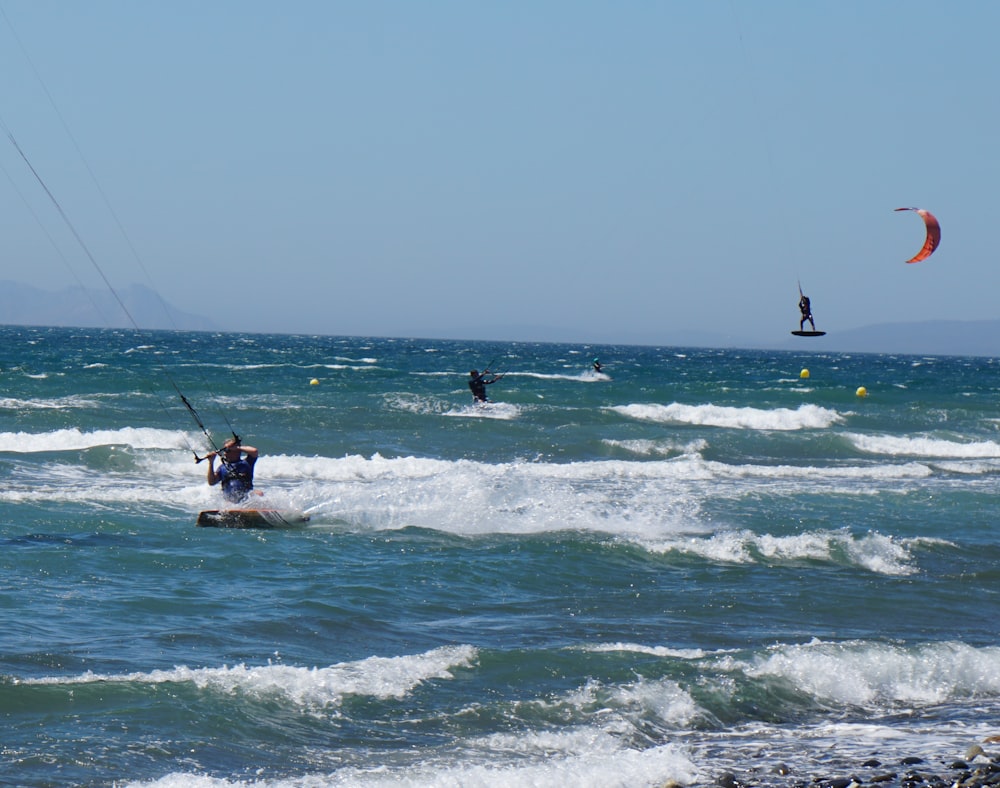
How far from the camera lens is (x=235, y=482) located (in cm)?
1747

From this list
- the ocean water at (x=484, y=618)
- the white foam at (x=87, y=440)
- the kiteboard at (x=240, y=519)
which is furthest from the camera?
the white foam at (x=87, y=440)

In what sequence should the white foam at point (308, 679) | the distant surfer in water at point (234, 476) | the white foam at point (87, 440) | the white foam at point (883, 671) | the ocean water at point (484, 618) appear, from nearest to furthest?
the ocean water at point (484, 618)
the white foam at point (308, 679)
the white foam at point (883, 671)
the distant surfer in water at point (234, 476)
the white foam at point (87, 440)

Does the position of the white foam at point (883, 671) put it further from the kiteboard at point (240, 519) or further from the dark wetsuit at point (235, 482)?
the dark wetsuit at point (235, 482)

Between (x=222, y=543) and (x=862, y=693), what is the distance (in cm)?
853

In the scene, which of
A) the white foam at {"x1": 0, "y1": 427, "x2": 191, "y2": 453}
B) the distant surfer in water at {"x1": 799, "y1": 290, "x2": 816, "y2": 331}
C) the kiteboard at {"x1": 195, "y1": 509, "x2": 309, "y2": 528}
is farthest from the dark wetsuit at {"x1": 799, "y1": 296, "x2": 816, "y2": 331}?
the white foam at {"x1": 0, "y1": 427, "x2": 191, "y2": 453}

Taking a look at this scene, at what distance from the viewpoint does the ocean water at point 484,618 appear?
27.6ft

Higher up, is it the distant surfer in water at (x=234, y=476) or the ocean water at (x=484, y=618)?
the distant surfer in water at (x=234, y=476)

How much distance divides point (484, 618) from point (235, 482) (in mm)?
6655

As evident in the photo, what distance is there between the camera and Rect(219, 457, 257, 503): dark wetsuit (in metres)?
17.4

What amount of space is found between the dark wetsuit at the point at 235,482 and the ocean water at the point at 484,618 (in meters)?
0.96

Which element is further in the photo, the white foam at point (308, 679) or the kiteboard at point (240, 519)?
the kiteboard at point (240, 519)

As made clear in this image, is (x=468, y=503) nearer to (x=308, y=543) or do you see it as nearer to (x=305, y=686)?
(x=308, y=543)

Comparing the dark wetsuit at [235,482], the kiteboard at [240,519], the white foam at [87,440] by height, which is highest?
the dark wetsuit at [235,482]

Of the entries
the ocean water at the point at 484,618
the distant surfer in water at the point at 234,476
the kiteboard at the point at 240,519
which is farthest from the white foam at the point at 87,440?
the kiteboard at the point at 240,519
